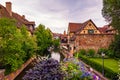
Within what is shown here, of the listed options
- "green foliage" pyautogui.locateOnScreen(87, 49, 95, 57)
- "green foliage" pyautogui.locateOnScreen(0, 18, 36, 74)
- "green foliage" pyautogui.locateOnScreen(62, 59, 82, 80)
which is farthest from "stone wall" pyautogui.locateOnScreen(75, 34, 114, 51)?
"green foliage" pyautogui.locateOnScreen(62, 59, 82, 80)

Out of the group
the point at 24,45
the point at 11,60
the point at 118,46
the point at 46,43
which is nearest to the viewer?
the point at 11,60

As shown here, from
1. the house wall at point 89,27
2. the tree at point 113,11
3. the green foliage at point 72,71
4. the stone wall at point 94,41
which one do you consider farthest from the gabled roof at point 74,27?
the green foliage at point 72,71

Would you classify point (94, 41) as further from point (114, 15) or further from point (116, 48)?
point (114, 15)

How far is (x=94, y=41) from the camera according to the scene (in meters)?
45.9

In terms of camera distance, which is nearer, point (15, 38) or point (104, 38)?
point (15, 38)

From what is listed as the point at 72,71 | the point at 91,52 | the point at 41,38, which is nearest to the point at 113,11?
Answer: the point at 91,52

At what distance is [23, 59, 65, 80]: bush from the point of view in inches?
258

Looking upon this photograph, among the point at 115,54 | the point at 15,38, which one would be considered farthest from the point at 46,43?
the point at 15,38

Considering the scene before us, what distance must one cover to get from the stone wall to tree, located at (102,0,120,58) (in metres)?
4.48

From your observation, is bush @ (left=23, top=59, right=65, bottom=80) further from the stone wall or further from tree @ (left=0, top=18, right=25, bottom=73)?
the stone wall

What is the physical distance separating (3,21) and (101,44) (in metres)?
24.8

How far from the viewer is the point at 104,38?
1815 inches

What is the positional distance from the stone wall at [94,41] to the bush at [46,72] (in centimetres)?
3893

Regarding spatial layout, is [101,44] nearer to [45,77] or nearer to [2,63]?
[2,63]
